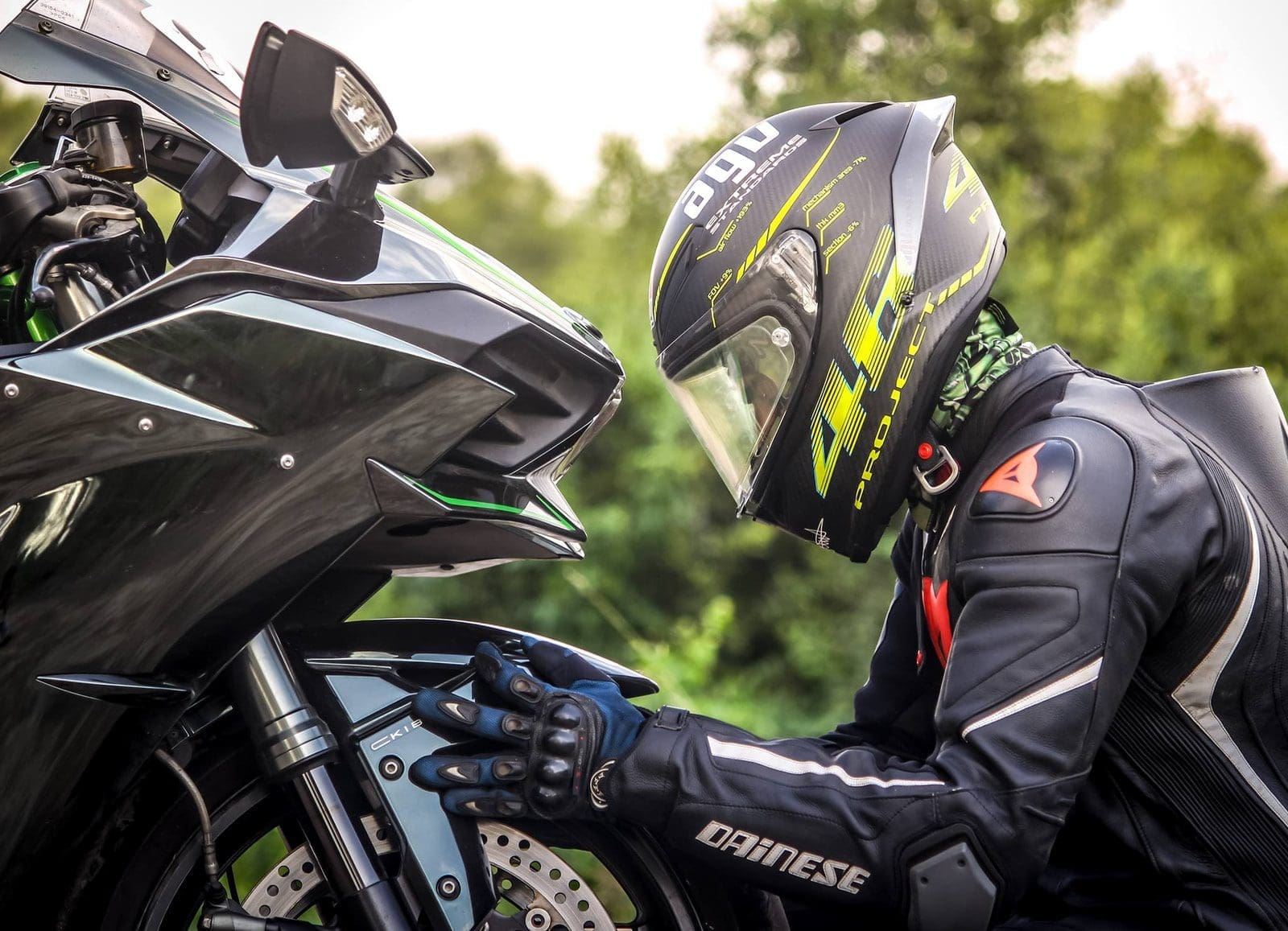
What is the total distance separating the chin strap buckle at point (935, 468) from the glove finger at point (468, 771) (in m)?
0.81

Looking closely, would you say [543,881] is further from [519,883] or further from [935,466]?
[935,466]

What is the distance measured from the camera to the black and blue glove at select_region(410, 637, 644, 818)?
1682 millimetres

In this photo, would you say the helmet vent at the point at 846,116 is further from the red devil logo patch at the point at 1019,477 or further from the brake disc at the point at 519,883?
the brake disc at the point at 519,883

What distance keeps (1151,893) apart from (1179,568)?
1.81 ft

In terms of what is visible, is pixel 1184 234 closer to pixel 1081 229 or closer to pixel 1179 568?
pixel 1081 229

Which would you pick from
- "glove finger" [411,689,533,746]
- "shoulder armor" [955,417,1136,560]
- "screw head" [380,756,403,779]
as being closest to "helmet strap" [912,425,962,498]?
"shoulder armor" [955,417,1136,560]

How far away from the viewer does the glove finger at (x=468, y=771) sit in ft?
5.53

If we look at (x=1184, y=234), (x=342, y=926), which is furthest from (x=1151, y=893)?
(x=1184, y=234)

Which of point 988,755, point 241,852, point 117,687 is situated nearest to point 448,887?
point 241,852

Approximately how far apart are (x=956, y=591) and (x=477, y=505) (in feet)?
2.43

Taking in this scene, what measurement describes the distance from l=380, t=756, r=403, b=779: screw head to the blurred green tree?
3.26 meters

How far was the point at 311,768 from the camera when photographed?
5.43ft

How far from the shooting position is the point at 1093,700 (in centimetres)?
167

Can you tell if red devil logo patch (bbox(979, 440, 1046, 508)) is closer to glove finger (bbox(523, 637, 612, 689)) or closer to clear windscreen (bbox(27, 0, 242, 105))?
glove finger (bbox(523, 637, 612, 689))
